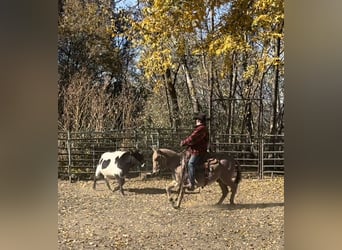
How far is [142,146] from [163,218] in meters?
0.39

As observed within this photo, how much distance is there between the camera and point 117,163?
2.26 meters

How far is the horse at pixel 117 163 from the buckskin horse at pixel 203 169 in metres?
0.10

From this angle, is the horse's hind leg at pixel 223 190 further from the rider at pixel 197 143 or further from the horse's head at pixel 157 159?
the horse's head at pixel 157 159

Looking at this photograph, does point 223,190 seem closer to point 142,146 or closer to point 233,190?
point 233,190

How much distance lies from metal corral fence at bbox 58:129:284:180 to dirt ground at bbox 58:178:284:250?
8 cm

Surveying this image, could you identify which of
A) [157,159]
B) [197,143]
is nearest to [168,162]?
[157,159]

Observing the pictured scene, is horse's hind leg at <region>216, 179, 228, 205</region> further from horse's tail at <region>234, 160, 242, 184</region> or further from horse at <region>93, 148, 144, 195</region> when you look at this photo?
horse at <region>93, 148, 144, 195</region>

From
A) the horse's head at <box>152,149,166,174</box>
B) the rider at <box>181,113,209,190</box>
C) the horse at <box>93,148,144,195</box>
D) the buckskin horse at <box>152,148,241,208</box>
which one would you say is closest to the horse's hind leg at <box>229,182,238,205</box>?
the buckskin horse at <box>152,148,241,208</box>

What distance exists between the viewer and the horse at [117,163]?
2.26m

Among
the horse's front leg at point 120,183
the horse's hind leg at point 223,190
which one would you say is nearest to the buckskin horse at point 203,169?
the horse's hind leg at point 223,190

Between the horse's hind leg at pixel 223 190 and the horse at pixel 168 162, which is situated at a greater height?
the horse at pixel 168 162
